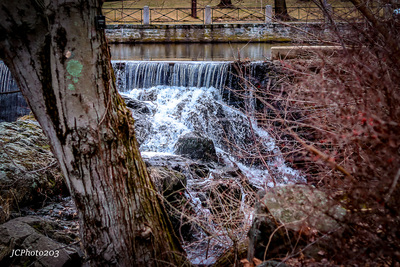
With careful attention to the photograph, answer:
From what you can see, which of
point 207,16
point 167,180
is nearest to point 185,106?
point 167,180

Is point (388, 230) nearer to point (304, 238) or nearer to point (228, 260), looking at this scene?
point (304, 238)

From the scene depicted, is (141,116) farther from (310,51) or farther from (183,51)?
(183,51)

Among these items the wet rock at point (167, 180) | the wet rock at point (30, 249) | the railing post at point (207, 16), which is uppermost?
the railing post at point (207, 16)

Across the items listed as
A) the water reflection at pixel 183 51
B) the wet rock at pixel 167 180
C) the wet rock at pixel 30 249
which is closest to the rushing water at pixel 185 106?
the wet rock at pixel 167 180

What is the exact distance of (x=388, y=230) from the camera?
175 centimetres

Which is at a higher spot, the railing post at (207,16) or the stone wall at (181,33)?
the railing post at (207,16)

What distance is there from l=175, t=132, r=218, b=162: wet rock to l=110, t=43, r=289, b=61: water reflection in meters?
10.0

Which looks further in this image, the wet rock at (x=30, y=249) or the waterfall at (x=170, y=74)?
the waterfall at (x=170, y=74)

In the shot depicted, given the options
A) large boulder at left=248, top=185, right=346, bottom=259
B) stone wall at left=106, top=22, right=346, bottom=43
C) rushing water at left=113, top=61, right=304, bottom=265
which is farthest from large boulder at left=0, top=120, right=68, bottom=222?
stone wall at left=106, top=22, right=346, bottom=43

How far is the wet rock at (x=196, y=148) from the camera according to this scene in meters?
7.55

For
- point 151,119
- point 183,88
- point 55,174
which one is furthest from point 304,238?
point 183,88

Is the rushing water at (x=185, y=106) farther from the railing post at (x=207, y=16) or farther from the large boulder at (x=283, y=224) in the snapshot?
the railing post at (x=207, y=16)

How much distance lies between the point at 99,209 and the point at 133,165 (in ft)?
1.26

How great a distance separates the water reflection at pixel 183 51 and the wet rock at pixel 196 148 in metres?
10.0
